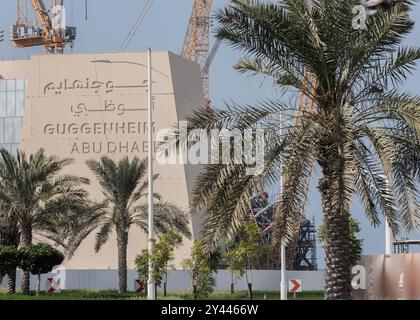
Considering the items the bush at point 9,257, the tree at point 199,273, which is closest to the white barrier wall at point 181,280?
the bush at point 9,257

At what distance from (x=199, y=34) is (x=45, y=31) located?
17.4m

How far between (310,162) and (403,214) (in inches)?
120

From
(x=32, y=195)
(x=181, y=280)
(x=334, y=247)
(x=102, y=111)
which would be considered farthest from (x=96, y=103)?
(x=334, y=247)

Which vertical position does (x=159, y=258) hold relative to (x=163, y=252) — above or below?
below

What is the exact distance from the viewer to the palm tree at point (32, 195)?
55219mm

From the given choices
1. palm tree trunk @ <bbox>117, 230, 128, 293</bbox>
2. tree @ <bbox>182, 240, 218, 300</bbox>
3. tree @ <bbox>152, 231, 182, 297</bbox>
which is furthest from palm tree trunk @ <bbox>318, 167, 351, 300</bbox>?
palm tree trunk @ <bbox>117, 230, 128, 293</bbox>

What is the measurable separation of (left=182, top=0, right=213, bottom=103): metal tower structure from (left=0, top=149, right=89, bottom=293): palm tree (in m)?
68.1

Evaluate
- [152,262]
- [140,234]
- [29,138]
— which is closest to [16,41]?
[29,138]

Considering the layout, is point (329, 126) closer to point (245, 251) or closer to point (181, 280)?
point (245, 251)

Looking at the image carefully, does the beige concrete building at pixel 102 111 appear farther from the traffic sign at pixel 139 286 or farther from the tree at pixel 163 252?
the tree at pixel 163 252

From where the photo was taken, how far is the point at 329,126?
88.9 ft

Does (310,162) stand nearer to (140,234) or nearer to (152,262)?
(152,262)

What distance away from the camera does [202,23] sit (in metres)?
124
